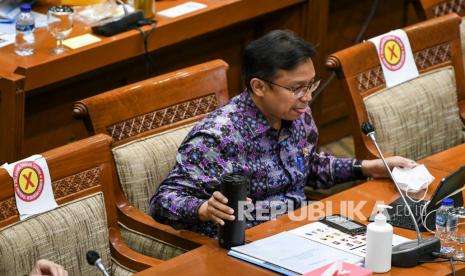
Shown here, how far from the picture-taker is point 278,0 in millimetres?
4789

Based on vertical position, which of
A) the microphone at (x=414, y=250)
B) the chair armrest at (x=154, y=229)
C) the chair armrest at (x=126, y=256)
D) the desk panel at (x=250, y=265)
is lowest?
the chair armrest at (x=126, y=256)

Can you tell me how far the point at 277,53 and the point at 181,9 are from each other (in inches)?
54.8

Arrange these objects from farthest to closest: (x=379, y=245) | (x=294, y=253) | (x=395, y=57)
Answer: (x=395, y=57) < (x=294, y=253) < (x=379, y=245)

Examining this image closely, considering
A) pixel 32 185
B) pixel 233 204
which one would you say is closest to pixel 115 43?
pixel 32 185

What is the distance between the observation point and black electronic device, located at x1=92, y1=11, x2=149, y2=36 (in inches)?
165

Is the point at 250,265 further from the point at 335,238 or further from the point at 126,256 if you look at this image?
the point at 126,256

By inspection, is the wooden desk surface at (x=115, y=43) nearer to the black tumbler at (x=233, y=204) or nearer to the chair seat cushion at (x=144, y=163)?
the chair seat cushion at (x=144, y=163)

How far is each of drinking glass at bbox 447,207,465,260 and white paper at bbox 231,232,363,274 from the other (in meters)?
0.31

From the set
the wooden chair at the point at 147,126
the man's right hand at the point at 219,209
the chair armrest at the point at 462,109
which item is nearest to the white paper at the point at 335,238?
the man's right hand at the point at 219,209

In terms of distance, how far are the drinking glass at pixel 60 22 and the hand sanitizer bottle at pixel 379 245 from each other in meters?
1.80

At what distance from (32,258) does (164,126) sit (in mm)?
753

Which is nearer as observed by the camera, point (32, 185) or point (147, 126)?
point (32, 185)

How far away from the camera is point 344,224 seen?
3.00m

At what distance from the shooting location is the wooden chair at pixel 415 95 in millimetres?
3754
